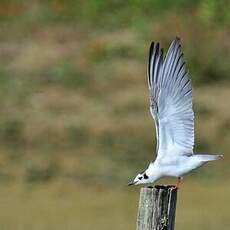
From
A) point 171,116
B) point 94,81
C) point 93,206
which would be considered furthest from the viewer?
point 94,81

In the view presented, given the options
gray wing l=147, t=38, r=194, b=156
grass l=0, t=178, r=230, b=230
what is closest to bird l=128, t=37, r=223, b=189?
gray wing l=147, t=38, r=194, b=156

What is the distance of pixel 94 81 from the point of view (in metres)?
16.0

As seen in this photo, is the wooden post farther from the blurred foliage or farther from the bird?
the blurred foliage

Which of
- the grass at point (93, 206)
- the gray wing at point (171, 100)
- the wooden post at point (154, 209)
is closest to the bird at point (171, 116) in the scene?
the gray wing at point (171, 100)

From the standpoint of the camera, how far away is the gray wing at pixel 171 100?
625 cm

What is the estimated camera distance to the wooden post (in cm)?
539

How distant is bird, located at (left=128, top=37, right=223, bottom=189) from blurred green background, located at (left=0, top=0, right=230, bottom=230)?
4.18 m

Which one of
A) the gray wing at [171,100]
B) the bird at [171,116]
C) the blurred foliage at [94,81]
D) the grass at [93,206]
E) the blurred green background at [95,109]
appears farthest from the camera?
the blurred foliage at [94,81]

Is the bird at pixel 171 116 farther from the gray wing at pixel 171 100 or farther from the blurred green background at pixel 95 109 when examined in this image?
the blurred green background at pixel 95 109

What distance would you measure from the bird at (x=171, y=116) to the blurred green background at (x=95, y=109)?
13.7ft

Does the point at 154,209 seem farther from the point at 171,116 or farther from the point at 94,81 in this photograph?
the point at 94,81

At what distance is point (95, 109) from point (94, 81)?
3.93 feet

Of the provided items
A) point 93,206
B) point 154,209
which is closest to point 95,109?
point 93,206

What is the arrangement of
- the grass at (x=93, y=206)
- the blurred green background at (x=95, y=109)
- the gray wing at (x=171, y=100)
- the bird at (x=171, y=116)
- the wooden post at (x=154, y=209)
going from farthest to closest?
the blurred green background at (x=95, y=109), the grass at (x=93, y=206), the gray wing at (x=171, y=100), the bird at (x=171, y=116), the wooden post at (x=154, y=209)
